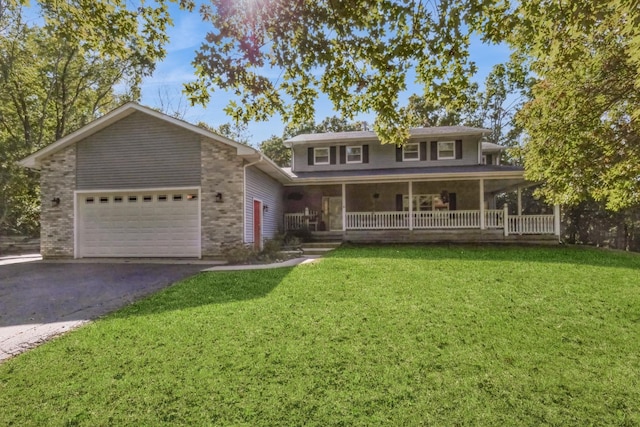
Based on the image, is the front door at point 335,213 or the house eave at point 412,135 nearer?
the house eave at point 412,135

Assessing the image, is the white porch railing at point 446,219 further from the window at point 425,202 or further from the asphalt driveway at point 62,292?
the asphalt driveway at point 62,292

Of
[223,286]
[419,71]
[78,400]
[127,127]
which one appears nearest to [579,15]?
[419,71]

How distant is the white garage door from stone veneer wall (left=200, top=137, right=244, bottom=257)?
0.41 meters

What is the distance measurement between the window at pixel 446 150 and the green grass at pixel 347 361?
11.2m

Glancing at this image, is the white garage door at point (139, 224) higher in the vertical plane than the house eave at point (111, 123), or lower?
lower

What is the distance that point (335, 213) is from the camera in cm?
1800

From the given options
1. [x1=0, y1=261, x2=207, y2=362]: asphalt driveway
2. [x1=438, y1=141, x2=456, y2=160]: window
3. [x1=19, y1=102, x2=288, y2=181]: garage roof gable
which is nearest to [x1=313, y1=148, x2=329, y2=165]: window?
[x1=438, y1=141, x2=456, y2=160]: window

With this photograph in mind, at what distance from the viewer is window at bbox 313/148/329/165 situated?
1825 centimetres

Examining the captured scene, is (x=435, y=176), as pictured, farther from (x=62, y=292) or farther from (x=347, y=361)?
(x=62, y=292)

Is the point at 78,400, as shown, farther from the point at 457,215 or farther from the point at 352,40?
the point at 457,215

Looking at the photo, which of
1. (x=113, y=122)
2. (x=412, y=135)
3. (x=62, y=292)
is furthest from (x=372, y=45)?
(x=412, y=135)

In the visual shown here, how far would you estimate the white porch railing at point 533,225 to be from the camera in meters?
14.3

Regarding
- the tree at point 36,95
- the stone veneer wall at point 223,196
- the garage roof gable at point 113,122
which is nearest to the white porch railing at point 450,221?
the garage roof gable at point 113,122

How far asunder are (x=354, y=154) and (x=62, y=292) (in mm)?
13781
